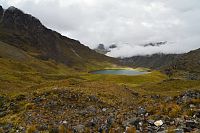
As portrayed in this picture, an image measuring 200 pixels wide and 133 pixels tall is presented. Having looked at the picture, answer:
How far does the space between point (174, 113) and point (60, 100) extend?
19369mm

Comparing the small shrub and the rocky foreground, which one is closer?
the rocky foreground

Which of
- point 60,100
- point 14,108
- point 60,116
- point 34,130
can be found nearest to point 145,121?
point 34,130

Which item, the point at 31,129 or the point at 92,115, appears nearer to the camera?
the point at 31,129

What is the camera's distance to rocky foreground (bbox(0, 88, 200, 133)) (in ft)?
57.1

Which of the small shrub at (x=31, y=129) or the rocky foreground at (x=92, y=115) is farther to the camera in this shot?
the small shrub at (x=31, y=129)

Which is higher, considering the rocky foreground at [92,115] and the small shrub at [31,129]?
the rocky foreground at [92,115]

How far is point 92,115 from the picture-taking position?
27.7 meters

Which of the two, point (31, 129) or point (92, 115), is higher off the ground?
point (92, 115)

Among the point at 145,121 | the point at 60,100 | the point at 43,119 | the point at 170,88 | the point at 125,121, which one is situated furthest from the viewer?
the point at 170,88

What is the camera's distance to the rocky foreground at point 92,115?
1741cm

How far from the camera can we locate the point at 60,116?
1085 inches

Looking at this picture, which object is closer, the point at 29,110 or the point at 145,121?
the point at 145,121

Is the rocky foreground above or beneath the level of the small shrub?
above

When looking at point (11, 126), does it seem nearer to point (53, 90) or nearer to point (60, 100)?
point (60, 100)
